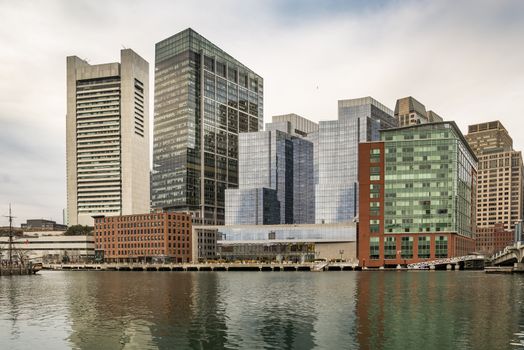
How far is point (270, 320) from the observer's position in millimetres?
64688

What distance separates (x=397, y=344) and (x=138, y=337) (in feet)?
86.9

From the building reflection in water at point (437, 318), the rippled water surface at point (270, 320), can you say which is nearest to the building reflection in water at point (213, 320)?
the rippled water surface at point (270, 320)

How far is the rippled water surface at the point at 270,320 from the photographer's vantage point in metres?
51.5

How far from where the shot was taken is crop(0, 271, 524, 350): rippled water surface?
5153 centimetres

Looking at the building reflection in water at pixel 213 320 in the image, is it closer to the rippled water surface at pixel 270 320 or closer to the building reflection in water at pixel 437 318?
the rippled water surface at pixel 270 320

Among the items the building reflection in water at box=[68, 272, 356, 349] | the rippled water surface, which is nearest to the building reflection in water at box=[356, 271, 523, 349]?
the rippled water surface

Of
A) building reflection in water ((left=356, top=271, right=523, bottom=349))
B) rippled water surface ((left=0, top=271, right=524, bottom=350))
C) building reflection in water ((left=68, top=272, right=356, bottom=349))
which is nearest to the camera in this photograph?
building reflection in water ((left=356, top=271, right=523, bottom=349))

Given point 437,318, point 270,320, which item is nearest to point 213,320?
point 270,320

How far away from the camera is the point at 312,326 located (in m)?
59.7

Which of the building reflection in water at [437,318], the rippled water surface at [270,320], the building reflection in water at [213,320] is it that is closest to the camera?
the building reflection in water at [437,318]

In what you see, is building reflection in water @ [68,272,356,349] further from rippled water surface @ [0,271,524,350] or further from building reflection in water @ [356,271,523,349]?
building reflection in water @ [356,271,523,349]

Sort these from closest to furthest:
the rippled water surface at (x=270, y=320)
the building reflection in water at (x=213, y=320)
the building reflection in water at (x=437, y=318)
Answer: the building reflection in water at (x=437, y=318), the rippled water surface at (x=270, y=320), the building reflection in water at (x=213, y=320)

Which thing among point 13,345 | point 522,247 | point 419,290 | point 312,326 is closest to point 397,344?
point 312,326

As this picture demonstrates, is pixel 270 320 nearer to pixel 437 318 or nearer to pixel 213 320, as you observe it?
pixel 213 320
